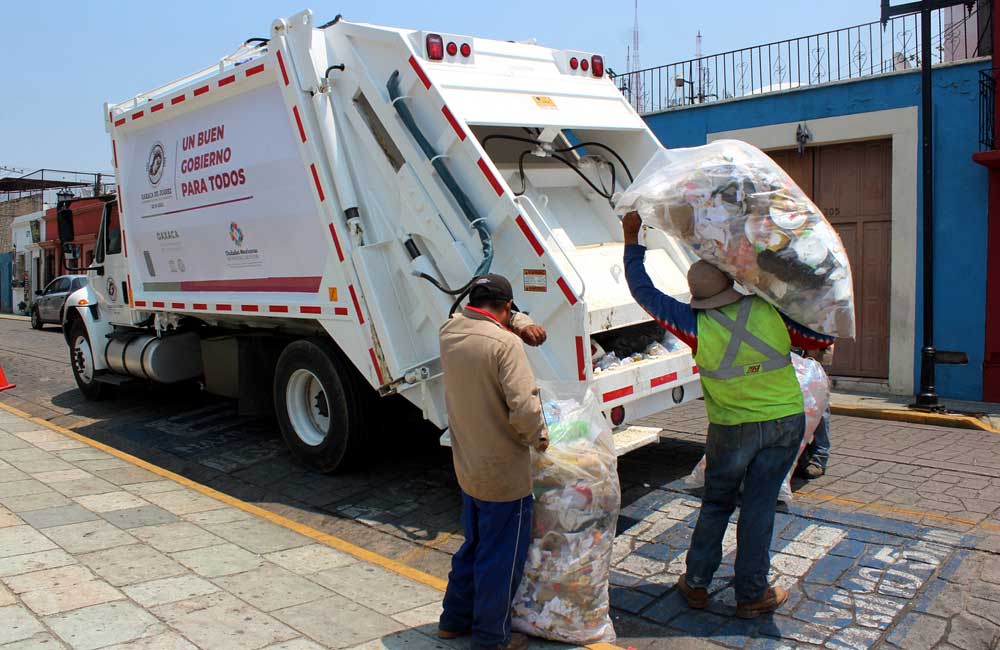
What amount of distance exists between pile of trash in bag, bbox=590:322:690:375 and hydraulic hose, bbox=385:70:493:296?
85cm

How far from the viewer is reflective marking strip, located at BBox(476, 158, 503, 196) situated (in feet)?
16.2

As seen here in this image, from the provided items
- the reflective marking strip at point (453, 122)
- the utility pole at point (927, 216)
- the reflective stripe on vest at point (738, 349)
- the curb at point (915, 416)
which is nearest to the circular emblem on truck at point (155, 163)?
the reflective marking strip at point (453, 122)

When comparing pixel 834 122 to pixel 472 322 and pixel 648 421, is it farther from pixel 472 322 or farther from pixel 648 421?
pixel 472 322

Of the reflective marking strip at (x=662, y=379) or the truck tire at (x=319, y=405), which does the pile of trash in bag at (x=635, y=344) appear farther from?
the truck tire at (x=319, y=405)

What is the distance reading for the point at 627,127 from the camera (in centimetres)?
634

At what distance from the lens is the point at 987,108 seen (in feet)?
29.6

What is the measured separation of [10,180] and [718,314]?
133 feet

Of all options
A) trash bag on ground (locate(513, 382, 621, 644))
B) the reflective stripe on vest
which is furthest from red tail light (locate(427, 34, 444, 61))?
trash bag on ground (locate(513, 382, 621, 644))

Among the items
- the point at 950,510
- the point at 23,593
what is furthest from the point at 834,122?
the point at 23,593

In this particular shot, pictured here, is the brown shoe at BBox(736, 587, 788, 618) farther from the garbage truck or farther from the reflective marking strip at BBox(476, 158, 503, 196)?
the reflective marking strip at BBox(476, 158, 503, 196)

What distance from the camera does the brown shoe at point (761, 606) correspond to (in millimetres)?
3746

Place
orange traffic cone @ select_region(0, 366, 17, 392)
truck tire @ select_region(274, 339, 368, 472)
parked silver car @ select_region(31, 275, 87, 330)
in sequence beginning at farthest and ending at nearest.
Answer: parked silver car @ select_region(31, 275, 87, 330) < orange traffic cone @ select_region(0, 366, 17, 392) < truck tire @ select_region(274, 339, 368, 472)

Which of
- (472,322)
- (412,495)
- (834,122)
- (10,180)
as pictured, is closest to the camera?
(472,322)

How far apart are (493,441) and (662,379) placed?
2.19 meters
